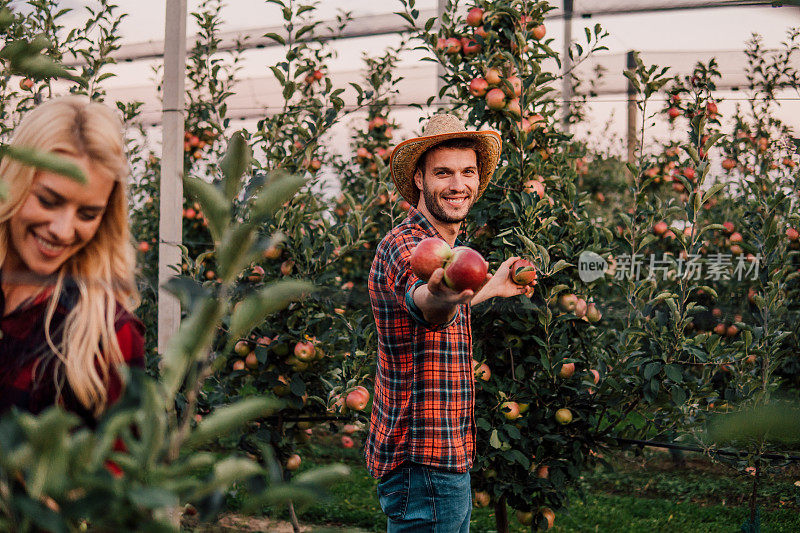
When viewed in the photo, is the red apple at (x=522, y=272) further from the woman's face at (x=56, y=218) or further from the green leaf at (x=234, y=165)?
the green leaf at (x=234, y=165)

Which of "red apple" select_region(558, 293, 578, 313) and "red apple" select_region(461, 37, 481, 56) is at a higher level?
"red apple" select_region(461, 37, 481, 56)

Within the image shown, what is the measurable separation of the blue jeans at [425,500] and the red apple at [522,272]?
485 mm

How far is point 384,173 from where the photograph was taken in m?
2.88

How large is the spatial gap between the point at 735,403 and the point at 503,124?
1362mm

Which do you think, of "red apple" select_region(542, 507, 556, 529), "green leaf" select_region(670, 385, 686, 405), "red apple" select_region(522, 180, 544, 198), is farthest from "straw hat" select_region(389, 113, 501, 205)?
"red apple" select_region(542, 507, 556, 529)

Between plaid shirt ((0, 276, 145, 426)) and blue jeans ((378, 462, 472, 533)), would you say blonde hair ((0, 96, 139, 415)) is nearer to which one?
plaid shirt ((0, 276, 145, 426))

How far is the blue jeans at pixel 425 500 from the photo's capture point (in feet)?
5.47

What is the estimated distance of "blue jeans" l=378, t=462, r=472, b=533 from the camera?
65.7 inches

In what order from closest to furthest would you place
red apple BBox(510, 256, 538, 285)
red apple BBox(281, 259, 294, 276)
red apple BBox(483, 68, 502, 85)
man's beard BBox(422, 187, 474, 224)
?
red apple BBox(510, 256, 538, 285), man's beard BBox(422, 187, 474, 224), red apple BBox(483, 68, 502, 85), red apple BBox(281, 259, 294, 276)

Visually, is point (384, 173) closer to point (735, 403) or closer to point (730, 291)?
point (735, 403)

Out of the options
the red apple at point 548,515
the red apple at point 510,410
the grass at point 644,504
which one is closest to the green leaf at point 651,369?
the red apple at point 510,410

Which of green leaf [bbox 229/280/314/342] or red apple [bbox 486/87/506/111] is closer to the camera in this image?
green leaf [bbox 229/280/314/342]

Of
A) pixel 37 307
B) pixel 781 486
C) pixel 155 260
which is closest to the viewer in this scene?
pixel 37 307

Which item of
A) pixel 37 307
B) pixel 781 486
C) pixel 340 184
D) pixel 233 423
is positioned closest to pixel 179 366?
pixel 233 423
